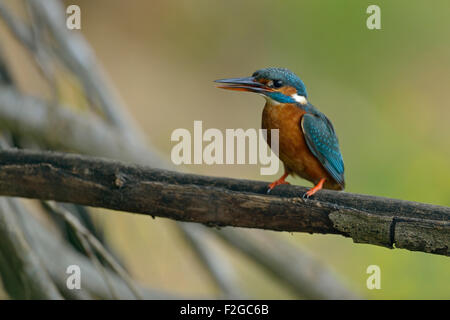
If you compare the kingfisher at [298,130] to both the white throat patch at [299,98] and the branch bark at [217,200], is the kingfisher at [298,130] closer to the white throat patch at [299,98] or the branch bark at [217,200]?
the white throat patch at [299,98]

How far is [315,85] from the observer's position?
365 cm

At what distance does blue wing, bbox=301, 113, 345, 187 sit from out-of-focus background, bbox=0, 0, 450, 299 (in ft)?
2.28

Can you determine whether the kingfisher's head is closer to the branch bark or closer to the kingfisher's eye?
the kingfisher's eye

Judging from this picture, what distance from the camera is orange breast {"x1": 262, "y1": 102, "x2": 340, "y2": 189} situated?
249 cm

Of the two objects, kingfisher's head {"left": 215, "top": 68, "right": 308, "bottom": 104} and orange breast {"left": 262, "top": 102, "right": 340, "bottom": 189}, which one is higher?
kingfisher's head {"left": 215, "top": 68, "right": 308, "bottom": 104}

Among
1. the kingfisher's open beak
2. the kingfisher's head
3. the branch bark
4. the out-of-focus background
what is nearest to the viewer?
the branch bark

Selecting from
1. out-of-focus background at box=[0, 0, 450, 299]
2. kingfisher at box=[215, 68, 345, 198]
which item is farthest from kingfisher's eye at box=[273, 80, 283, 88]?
out-of-focus background at box=[0, 0, 450, 299]

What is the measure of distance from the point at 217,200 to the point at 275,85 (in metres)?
0.71

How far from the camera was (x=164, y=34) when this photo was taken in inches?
160

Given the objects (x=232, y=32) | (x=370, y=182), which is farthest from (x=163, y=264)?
(x=232, y=32)

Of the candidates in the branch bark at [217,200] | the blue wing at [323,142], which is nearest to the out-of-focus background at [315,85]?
the blue wing at [323,142]

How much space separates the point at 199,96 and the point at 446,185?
59.6 inches

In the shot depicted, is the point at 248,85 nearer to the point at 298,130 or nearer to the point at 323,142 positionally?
the point at 298,130
